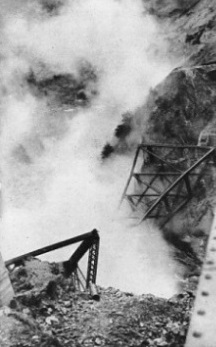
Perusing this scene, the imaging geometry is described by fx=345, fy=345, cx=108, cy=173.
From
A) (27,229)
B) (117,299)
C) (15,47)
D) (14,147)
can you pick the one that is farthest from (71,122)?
(117,299)

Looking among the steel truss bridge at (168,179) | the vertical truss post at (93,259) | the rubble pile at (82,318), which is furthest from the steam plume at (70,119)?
the rubble pile at (82,318)

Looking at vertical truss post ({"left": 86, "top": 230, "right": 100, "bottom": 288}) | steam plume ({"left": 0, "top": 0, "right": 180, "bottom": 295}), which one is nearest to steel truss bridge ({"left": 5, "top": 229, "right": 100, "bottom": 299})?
vertical truss post ({"left": 86, "top": 230, "right": 100, "bottom": 288})

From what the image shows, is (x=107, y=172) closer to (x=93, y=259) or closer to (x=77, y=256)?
(x=93, y=259)

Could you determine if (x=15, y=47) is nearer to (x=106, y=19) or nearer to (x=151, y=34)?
(x=106, y=19)

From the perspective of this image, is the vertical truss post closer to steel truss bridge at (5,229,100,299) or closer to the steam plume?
steel truss bridge at (5,229,100,299)

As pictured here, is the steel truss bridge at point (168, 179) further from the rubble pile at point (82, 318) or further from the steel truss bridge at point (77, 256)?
the rubble pile at point (82, 318)
